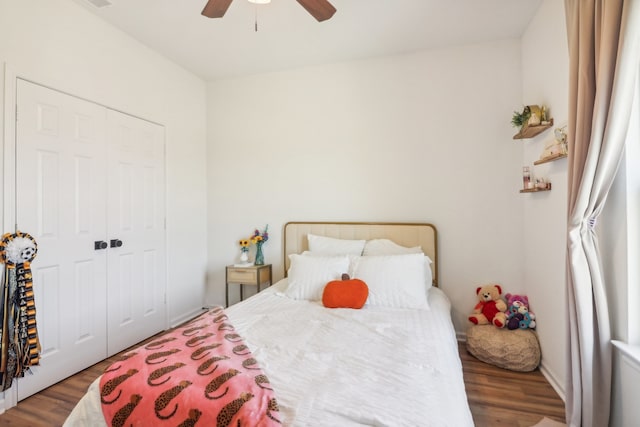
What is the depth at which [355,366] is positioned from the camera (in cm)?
142

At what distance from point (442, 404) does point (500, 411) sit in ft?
3.60

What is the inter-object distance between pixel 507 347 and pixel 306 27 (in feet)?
9.82

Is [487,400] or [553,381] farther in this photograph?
[553,381]

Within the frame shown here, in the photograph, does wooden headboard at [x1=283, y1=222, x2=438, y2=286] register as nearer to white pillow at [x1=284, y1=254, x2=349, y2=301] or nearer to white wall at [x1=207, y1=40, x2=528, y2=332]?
white wall at [x1=207, y1=40, x2=528, y2=332]

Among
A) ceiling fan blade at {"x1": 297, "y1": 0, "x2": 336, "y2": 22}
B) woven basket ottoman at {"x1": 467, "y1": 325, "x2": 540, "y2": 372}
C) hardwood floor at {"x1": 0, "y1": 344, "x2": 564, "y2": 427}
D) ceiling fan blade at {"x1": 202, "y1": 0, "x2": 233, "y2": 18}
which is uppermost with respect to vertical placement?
ceiling fan blade at {"x1": 297, "y1": 0, "x2": 336, "y2": 22}

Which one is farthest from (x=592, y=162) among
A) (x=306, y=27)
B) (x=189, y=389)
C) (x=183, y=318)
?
(x=183, y=318)

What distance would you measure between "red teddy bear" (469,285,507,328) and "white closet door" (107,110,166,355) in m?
2.94

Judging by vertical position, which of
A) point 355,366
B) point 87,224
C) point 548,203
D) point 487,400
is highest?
point 548,203

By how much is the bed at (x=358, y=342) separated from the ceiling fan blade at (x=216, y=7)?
73.2 inches

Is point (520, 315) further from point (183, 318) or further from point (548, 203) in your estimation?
point (183, 318)

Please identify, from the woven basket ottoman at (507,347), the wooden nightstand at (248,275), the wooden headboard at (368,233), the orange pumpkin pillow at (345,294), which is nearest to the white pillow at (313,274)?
the orange pumpkin pillow at (345,294)

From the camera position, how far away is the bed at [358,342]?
3.68 ft

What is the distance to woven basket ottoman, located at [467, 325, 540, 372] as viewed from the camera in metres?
2.34

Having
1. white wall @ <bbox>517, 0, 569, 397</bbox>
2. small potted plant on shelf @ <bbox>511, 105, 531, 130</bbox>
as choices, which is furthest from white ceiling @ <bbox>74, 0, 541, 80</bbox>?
small potted plant on shelf @ <bbox>511, 105, 531, 130</bbox>
